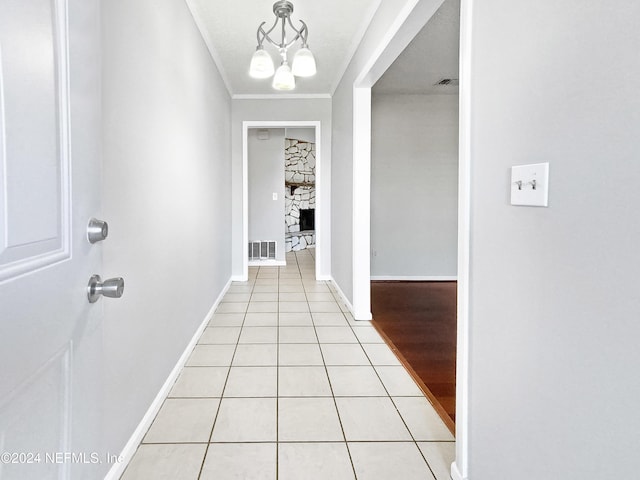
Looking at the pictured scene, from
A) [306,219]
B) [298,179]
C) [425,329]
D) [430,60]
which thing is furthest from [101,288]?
[298,179]

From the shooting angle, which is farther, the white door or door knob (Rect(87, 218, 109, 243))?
door knob (Rect(87, 218, 109, 243))

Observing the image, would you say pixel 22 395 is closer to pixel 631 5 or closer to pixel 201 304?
pixel 631 5

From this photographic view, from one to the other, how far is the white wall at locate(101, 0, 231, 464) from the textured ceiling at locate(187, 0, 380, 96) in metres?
0.21

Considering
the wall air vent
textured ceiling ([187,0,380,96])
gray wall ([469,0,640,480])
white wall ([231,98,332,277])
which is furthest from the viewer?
white wall ([231,98,332,277])

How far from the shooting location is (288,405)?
7.04 ft

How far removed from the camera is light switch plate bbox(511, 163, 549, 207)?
1.06m

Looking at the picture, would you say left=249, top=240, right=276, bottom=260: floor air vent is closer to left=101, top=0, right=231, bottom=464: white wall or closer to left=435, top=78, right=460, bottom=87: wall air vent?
left=101, top=0, right=231, bottom=464: white wall

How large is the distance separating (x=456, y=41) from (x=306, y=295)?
9.51 feet

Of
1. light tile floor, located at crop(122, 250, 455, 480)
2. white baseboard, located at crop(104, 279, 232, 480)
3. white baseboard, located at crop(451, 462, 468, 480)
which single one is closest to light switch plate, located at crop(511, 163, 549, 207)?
white baseboard, located at crop(451, 462, 468, 480)

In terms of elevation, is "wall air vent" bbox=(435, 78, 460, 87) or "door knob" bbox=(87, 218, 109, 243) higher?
"wall air vent" bbox=(435, 78, 460, 87)

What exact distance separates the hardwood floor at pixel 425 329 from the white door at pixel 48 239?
167cm

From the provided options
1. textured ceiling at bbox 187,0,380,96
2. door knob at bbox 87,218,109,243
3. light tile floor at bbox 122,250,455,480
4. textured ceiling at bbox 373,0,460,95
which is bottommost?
light tile floor at bbox 122,250,455,480

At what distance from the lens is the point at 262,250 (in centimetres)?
675

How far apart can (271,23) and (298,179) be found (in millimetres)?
6776
